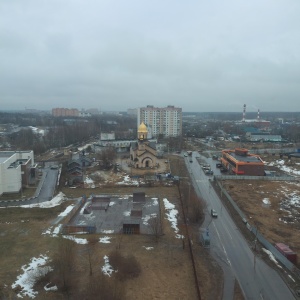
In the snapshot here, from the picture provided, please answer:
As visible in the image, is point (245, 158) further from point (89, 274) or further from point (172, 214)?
point (89, 274)

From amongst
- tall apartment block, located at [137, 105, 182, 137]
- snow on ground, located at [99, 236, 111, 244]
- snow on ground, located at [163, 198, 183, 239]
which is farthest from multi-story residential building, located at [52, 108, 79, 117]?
snow on ground, located at [99, 236, 111, 244]

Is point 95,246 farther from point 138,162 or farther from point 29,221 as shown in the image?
point 138,162

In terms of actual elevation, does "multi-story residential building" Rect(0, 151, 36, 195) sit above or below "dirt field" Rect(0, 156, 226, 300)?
above

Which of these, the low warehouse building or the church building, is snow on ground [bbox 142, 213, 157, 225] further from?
the church building

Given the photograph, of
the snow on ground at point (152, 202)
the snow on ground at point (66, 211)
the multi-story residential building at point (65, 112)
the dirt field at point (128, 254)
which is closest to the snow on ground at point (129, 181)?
the snow on ground at point (152, 202)

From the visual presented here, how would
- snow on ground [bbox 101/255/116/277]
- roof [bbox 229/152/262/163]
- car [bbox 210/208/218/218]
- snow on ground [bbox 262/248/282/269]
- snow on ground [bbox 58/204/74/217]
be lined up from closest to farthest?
snow on ground [bbox 101/255/116/277] < snow on ground [bbox 262/248/282/269] < car [bbox 210/208/218/218] < snow on ground [bbox 58/204/74/217] < roof [bbox 229/152/262/163]

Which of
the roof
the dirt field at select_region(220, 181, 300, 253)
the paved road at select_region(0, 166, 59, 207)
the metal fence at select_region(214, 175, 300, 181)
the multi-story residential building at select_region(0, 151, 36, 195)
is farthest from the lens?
the roof

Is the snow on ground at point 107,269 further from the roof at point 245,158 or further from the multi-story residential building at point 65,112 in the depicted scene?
the multi-story residential building at point 65,112
